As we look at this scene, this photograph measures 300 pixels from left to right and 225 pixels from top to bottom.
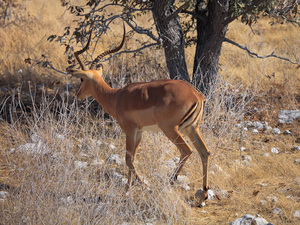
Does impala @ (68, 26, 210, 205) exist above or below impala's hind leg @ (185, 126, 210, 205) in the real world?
above

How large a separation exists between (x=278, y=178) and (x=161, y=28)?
3376 millimetres

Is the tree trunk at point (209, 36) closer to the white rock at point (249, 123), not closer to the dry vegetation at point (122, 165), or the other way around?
the dry vegetation at point (122, 165)

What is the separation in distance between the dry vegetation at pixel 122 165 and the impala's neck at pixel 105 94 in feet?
1.43

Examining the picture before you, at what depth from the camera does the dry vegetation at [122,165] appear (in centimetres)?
353

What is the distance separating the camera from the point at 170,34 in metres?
6.94

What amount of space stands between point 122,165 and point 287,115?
3.65 meters

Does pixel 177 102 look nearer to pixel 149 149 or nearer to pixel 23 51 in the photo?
pixel 149 149

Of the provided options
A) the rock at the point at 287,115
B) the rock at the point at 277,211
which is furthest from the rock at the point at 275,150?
the rock at the point at 277,211

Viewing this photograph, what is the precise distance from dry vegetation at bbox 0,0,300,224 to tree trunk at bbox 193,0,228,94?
66cm

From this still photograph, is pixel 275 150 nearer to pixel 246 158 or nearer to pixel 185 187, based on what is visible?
pixel 246 158

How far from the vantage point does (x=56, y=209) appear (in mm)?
3289

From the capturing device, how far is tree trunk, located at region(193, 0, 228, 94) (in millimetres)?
6754

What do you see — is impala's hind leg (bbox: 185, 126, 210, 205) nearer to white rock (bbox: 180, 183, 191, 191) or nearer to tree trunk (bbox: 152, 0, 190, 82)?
white rock (bbox: 180, 183, 191, 191)

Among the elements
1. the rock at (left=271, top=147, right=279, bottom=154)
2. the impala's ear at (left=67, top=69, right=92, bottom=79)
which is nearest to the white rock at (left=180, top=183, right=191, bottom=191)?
the impala's ear at (left=67, top=69, right=92, bottom=79)
